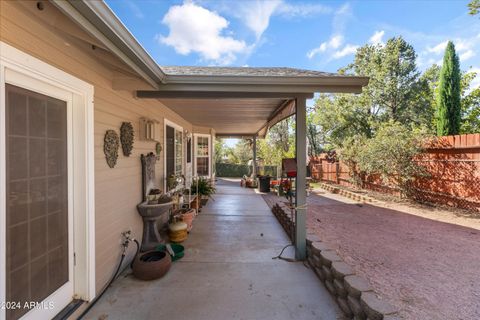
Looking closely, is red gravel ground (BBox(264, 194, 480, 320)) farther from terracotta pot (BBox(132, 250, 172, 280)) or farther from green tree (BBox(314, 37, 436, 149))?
green tree (BBox(314, 37, 436, 149))

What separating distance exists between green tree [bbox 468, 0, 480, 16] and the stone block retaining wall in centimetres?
932

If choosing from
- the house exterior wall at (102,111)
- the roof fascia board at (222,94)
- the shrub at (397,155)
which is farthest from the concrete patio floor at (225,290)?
the shrub at (397,155)

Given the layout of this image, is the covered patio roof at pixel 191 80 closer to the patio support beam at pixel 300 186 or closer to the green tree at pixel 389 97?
the patio support beam at pixel 300 186

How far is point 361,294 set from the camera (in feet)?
6.40

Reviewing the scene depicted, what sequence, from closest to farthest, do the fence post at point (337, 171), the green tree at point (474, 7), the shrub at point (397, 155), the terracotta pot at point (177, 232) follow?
the terracotta pot at point (177, 232) < the shrub at point (397, 155) < the green tree at point (474, 7) < the fence post at point (337, 171)

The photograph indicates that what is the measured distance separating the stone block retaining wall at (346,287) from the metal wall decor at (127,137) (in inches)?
113

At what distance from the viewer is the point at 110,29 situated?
160cm

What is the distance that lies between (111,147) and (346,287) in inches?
117

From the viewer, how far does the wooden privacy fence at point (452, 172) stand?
18.5 ft

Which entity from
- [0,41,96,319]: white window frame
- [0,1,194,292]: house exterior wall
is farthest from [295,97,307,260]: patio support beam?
[0,41,96,319]: white window frame

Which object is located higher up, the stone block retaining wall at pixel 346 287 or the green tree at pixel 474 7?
the green tree at pixel 474 7

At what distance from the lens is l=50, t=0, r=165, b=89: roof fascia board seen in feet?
4.40

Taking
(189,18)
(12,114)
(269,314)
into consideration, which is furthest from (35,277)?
(189,18)

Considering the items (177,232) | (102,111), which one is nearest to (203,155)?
(177,232)
